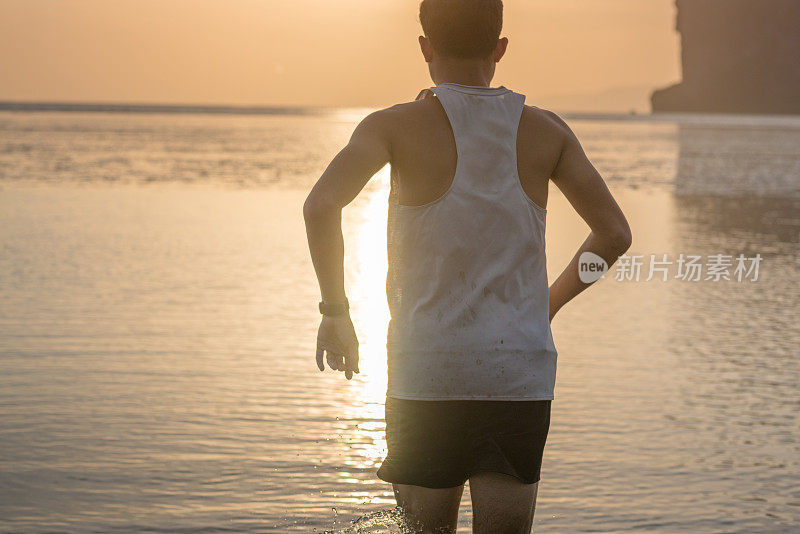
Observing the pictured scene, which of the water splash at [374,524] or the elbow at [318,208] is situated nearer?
the elbow at [318,208]

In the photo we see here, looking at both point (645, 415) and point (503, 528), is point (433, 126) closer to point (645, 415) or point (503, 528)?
point (503, 528)

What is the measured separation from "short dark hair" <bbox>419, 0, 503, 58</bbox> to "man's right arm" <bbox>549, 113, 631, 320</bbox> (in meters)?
0.27

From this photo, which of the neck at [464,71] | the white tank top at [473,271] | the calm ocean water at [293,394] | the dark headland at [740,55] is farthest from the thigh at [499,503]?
the dark headland at [740,55]

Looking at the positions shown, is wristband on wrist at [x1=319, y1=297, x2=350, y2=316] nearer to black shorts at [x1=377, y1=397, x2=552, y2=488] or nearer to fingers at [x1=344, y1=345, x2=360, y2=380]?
fingers at [x1=344, y1=345, x2=360, y2=380]

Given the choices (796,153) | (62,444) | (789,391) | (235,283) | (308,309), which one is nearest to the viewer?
(62,444)

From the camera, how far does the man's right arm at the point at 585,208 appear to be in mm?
2850

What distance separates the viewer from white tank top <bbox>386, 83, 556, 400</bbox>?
2.69 metres

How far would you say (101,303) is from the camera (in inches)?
416

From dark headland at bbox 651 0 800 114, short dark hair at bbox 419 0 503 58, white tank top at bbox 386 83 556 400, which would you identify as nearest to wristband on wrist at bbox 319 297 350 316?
white tank top at bbox 386 83 556 400

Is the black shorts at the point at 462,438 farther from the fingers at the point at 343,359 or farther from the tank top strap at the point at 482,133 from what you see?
the tank top strap at the point at 482,133

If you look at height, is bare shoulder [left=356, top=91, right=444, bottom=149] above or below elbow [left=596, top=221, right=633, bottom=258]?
above

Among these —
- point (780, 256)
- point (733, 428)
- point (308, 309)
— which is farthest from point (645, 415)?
point (780, 256)

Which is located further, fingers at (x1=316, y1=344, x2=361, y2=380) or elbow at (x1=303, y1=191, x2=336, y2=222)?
fingers at (x1=316, y1=344, x2=361, y2=380)

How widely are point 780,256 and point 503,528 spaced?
43.8 feet
